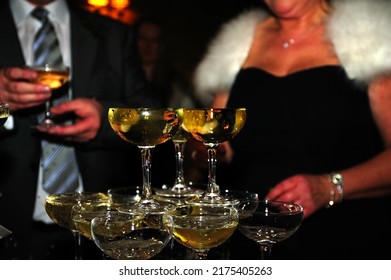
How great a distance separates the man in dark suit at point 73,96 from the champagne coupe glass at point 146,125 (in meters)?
1.23

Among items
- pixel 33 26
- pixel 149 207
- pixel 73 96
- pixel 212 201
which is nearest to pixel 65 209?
pixel 149 207

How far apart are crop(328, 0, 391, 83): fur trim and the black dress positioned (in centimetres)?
9

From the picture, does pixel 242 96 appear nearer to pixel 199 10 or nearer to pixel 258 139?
pixel 258 139

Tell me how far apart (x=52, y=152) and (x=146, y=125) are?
1623 mm

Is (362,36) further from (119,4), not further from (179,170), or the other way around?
(119,4)

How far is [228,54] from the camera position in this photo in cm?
268

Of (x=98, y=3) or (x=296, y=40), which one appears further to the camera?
(x=98, y=3)

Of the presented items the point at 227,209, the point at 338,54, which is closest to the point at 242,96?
the point at 338,54

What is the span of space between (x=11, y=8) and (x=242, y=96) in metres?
1.28

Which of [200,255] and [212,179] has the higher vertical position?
[212,179]

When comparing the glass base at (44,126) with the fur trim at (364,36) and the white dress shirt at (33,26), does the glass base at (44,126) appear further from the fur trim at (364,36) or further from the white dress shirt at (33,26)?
the fur trim at (364,36)

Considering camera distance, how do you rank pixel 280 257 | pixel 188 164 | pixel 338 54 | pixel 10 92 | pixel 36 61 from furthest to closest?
→ pixel 188 164 < pixel 36 61 < pixel 338 54 < pixel 10 92 < pixel 280 257

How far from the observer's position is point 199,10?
417 cm

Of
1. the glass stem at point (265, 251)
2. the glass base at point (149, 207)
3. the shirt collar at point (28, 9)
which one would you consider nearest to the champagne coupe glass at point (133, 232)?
the glass base at point (149, 207)
